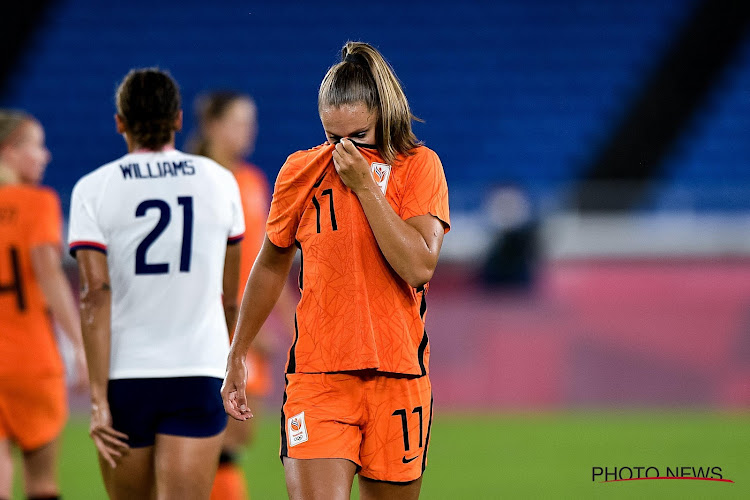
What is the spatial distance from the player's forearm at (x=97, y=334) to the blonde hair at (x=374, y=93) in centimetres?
114

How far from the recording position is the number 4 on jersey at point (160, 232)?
153 inches

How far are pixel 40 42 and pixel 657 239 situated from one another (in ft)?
31.9

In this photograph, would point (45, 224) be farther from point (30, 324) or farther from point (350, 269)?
point (350, 269)

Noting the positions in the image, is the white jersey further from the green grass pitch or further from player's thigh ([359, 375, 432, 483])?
the green grass pitch

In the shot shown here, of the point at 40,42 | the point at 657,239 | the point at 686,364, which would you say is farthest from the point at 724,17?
the point at 40,42

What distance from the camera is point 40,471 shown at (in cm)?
495

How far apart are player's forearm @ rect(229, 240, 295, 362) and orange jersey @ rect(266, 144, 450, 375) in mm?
129

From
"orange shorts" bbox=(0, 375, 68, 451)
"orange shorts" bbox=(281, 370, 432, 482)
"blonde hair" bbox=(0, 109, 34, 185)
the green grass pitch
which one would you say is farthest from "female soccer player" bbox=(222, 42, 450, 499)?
Result: the green grass pitch

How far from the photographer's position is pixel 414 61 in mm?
15945

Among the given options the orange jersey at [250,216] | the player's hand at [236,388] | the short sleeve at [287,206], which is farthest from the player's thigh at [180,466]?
the orange jersey at [250,216]

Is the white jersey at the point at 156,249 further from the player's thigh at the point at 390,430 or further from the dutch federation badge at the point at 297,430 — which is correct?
the player's thigh at the point at 390,430

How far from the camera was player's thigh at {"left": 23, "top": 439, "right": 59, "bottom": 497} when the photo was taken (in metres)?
4.94

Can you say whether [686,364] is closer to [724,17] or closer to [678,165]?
[678,165]

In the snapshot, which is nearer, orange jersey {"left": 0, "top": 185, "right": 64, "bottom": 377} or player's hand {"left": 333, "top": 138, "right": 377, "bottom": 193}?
player's hand {"left": 333, "top": 138, "right": 377, "bottom": 193}
